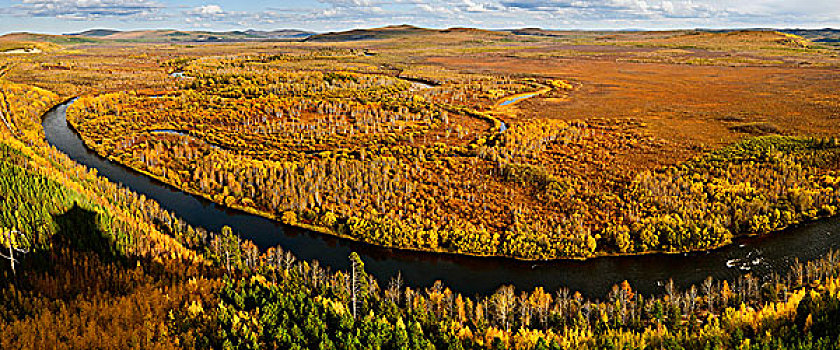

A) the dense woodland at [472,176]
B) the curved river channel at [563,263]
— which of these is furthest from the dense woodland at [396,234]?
the curved river channel at [563,263]

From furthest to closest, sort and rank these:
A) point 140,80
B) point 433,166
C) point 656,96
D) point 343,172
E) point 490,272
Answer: point 140,80
point 656,96
point 433,166
point 343,172
point 490,272

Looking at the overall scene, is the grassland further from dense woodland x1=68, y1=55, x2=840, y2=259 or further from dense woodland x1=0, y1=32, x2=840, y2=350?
dense woodland x1=0, y1=32, x2=840, y2=350

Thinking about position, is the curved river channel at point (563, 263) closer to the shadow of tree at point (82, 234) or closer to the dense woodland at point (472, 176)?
the dense woodland at point (472, 176)

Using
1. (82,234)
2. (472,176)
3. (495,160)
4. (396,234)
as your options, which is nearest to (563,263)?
(396,234)

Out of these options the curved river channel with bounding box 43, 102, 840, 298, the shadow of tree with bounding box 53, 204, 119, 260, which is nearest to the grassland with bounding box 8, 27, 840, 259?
the curved river channel with bounding box 43, 102, 840, 298

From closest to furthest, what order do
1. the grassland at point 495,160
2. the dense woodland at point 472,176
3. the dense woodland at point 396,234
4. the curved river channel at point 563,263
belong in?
the dense woodland at point 396,234, the curved river channel at point 563,263, the dense woodland at point 472,176, the grassland at point 495,160

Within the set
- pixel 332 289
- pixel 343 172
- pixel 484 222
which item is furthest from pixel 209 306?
pixel 343 172

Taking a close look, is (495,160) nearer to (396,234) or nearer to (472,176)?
(472,176)

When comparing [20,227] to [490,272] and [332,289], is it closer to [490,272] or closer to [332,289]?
[332,289]
